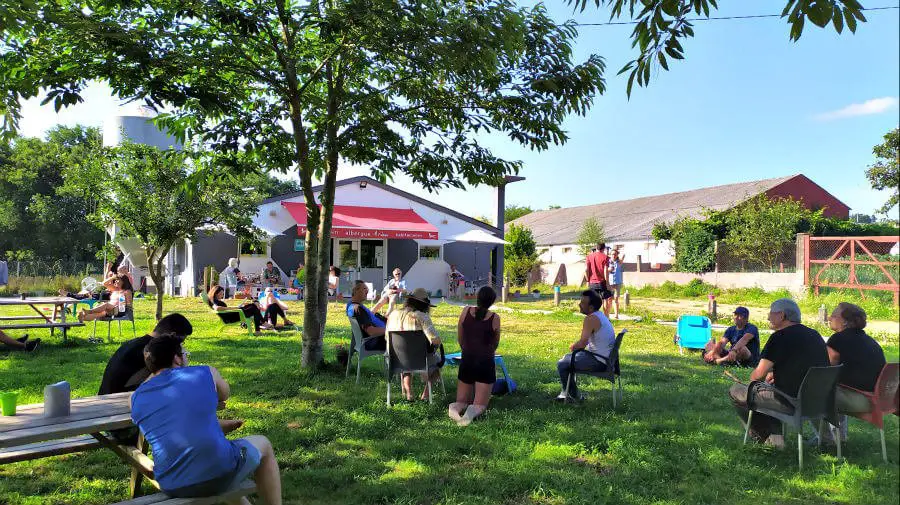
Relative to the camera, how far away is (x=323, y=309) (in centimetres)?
740

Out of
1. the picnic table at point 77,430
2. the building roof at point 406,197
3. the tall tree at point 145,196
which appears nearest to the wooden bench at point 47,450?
the picnic table at point 77,430

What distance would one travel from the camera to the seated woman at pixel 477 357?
5488 mm

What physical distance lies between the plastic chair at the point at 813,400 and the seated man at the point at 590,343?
1.77 metres

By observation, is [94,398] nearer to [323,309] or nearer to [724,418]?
[323,309]

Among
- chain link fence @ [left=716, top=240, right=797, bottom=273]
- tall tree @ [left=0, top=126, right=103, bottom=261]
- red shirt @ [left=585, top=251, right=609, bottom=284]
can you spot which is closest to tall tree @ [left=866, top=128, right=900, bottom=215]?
red shirt @ [left=585, top=251, right=609, bottom=284]

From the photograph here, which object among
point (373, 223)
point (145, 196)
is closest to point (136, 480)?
point (145, 196)

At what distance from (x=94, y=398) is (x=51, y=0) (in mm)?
3325

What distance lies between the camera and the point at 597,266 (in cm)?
1268

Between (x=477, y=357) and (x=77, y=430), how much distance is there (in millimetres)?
3284

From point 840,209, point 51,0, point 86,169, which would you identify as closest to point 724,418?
point 51,0

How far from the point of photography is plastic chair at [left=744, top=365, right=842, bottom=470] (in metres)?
4.13

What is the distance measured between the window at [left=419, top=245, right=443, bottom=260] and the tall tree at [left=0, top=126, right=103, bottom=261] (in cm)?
2545

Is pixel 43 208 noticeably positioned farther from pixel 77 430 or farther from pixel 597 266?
pixel 77 430

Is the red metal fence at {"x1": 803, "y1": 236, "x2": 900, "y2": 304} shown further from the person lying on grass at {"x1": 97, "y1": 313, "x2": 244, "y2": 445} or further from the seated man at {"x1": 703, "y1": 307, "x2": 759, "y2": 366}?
the person lying on grass at {"x1": 97, "y1": 313, "x2": 244, "y2": 445}
